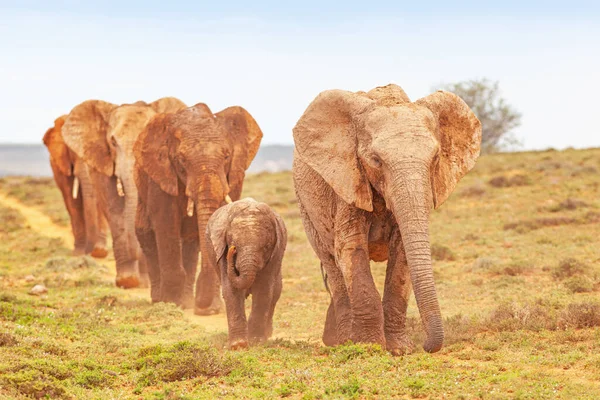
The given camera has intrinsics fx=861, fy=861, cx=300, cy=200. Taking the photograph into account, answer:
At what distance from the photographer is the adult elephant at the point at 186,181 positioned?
507 inches

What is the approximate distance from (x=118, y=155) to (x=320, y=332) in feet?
22.1

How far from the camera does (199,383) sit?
795cm

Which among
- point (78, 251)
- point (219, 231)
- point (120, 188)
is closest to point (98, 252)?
point (78, 251)

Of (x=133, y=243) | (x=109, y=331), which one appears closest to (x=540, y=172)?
(x=133, y=243)

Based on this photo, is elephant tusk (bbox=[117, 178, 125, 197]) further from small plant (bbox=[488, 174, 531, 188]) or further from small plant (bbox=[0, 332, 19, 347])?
small plant (bbox=[488, 174, 531, 188])

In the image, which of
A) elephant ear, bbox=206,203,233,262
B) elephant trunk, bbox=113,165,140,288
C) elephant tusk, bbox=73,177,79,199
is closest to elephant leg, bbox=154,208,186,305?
elephant trunk, bbox=113,165,140,288

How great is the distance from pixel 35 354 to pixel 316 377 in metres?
3.06

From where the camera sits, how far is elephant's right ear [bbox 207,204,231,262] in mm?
10511

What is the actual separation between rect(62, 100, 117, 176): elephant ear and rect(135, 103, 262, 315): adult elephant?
10.5ft

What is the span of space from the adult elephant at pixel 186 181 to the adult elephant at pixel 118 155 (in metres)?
2.05

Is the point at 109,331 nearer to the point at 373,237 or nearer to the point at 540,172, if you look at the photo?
the point at 373,237

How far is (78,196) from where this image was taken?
22688 mm

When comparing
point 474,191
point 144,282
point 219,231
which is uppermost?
point 219,231

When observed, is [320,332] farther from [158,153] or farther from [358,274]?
[158,153]
